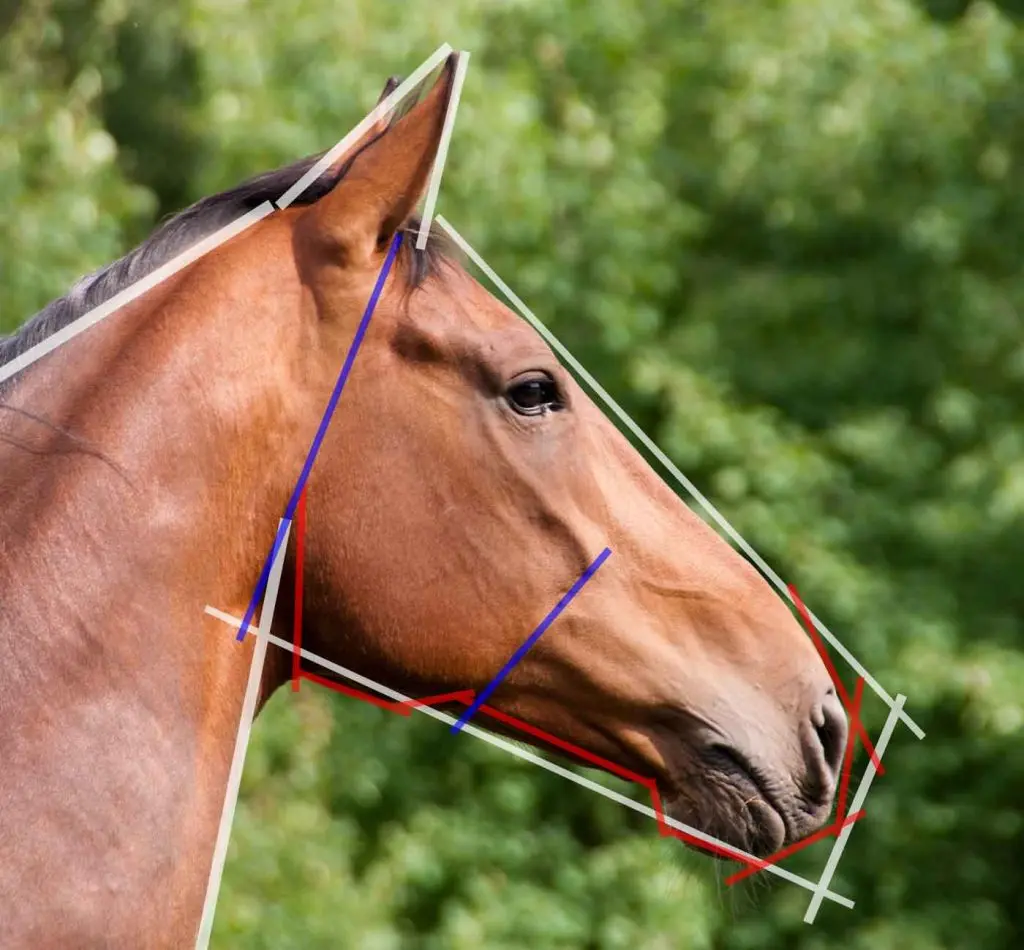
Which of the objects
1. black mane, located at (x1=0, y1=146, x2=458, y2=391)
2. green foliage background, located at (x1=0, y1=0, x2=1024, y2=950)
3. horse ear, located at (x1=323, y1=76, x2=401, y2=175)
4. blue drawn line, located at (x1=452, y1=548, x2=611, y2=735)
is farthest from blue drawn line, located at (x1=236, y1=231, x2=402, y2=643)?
green foliage background, located at (x1=0, y1=0, x2=1024, y2=950)

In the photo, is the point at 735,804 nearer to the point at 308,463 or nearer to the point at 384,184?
the point at 308,463

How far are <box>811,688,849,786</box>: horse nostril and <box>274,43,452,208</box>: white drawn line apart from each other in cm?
104

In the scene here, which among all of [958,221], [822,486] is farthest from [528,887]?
[958,221]

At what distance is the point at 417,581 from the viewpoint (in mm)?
2012

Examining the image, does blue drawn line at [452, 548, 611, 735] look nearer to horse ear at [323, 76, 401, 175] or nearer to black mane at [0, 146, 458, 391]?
black mane at [0, 146, 458, 391]

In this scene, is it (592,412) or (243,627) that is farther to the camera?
(592,412)

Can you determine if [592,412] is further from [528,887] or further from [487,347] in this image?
[528,887]

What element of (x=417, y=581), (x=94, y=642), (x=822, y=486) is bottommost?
(x=822, y=486)

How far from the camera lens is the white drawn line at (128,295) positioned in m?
1.89

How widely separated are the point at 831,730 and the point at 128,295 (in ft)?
3.85

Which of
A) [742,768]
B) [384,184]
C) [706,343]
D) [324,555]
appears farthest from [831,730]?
[706,343]

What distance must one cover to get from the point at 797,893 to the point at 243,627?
495 centimetres

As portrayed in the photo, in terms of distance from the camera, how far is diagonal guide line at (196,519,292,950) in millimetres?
1868

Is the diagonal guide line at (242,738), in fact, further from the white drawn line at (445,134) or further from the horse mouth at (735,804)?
the horse mouth at (735,804)
